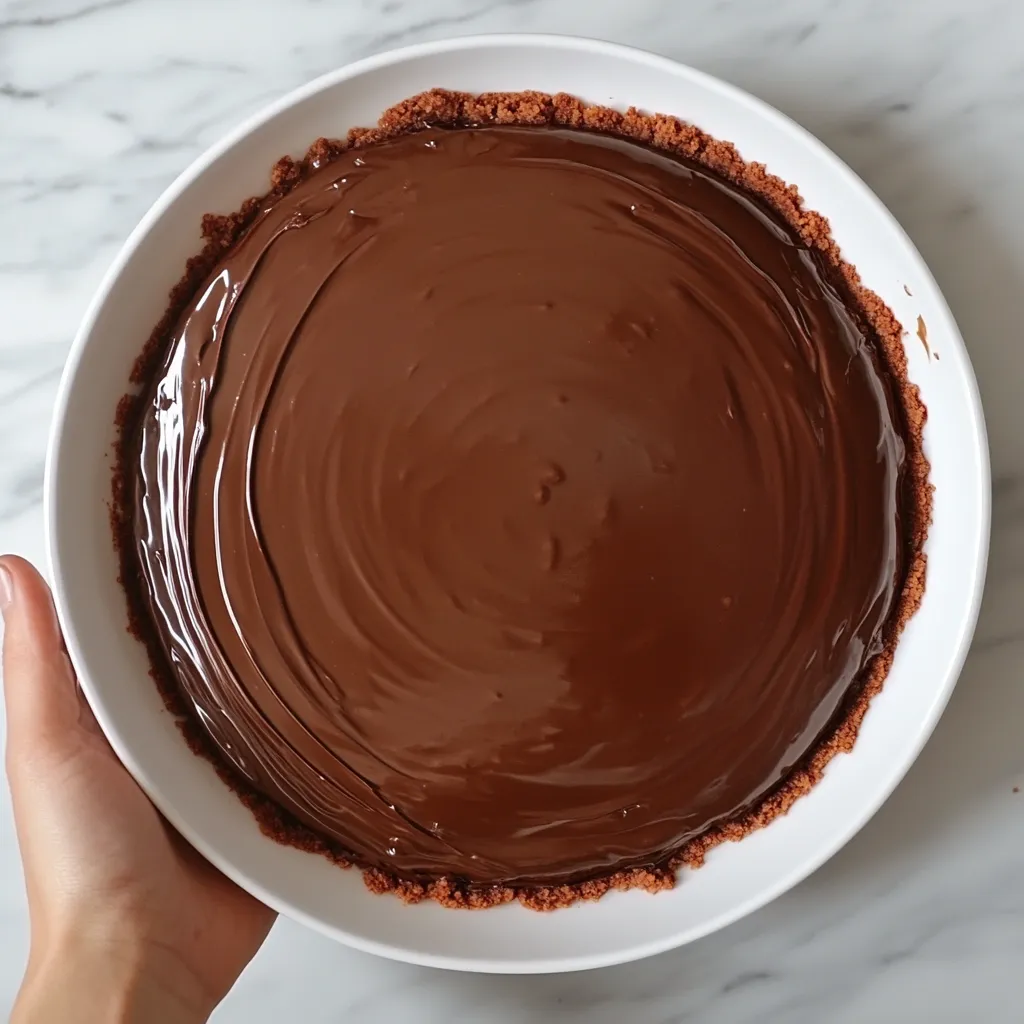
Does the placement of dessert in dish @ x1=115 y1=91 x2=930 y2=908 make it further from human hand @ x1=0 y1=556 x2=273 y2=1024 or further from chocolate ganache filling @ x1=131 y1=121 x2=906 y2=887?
human hand @ x1=0 y1=556 x2=273 y2=1024

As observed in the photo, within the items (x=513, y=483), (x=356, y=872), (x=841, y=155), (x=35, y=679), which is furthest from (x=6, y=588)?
(x=841, y=155)

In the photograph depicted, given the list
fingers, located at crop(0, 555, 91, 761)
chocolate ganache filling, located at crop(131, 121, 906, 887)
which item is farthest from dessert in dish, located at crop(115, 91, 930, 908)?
fingers, located at crop(0, 555, 91, 761)

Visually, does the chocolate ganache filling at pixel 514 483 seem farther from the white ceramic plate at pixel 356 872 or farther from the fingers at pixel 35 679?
the fingers at pixel 35 679

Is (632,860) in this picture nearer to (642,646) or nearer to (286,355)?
(642,646)

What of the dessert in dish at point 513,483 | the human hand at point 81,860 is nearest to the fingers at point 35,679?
the human hand at point 81,860

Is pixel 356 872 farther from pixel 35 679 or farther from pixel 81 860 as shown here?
pixel 35 679
